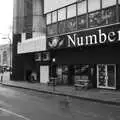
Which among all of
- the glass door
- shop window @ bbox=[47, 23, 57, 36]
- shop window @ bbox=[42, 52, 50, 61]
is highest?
shop window @ bbox=[47, 23, 57, 36]

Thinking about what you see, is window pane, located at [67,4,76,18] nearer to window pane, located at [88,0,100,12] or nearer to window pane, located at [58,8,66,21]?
window pane, located at [58,8,66,21]

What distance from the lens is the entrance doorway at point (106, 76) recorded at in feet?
62.4

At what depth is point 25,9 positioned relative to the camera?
29734 millimetres

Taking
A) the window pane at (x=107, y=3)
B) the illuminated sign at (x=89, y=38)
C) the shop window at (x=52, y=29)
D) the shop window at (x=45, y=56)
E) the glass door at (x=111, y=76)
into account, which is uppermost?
the window pane at (x=107, y=3)

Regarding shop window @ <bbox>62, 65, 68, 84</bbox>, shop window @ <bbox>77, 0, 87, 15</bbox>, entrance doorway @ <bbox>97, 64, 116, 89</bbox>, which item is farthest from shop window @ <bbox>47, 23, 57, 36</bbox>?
entrance doorway @ <bbox>97, 64, 116, 89</bbox>

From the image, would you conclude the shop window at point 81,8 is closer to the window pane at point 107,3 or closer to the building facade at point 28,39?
the window pane at point 107,3

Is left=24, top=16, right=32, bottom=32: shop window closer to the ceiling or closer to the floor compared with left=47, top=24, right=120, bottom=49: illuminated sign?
closer to the ceiling

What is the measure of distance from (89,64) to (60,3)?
246 inches

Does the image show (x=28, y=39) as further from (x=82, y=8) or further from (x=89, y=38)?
(x=89, y=38)

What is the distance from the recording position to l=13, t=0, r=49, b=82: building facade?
26.8 metres

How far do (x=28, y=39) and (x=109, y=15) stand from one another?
12255mm

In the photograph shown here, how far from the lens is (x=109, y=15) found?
1783cm

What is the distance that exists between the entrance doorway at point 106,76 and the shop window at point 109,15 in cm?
349

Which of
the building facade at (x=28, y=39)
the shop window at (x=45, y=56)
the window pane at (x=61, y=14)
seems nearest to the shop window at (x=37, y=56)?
the building facade at (x=28, y=39)
